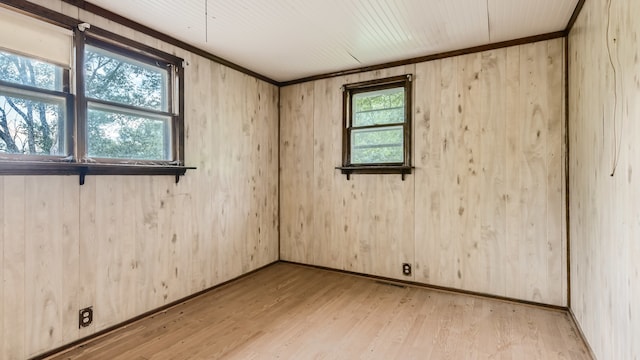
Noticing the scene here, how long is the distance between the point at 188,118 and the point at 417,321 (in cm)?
292

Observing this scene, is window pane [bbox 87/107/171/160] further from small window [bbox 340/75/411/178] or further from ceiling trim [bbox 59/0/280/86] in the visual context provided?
small window [bbox 340/75/411/178]

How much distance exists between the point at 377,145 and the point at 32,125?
3187mm

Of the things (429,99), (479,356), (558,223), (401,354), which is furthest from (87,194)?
(558,223)

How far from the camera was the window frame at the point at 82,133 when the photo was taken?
208 centimetres

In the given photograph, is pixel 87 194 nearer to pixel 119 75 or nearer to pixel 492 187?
pixel 119 75

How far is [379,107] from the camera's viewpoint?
12.7ft

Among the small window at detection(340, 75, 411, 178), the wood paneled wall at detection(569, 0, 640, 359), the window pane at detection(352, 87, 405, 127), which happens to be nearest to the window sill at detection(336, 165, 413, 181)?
the small window at detection(340, 75, 411, 178)

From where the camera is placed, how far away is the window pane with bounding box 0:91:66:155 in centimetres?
203

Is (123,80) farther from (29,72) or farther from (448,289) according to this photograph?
(448,289)

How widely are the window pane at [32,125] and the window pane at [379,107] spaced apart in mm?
2951

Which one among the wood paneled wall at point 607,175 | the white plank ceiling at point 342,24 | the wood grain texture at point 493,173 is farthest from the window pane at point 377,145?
the wood paneled wall at point 607,175

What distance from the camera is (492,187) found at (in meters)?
3.22

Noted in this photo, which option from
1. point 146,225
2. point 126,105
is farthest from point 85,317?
point 126,105

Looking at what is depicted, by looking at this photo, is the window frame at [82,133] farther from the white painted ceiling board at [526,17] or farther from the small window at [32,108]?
the white painted ceiling board at [526,17]
